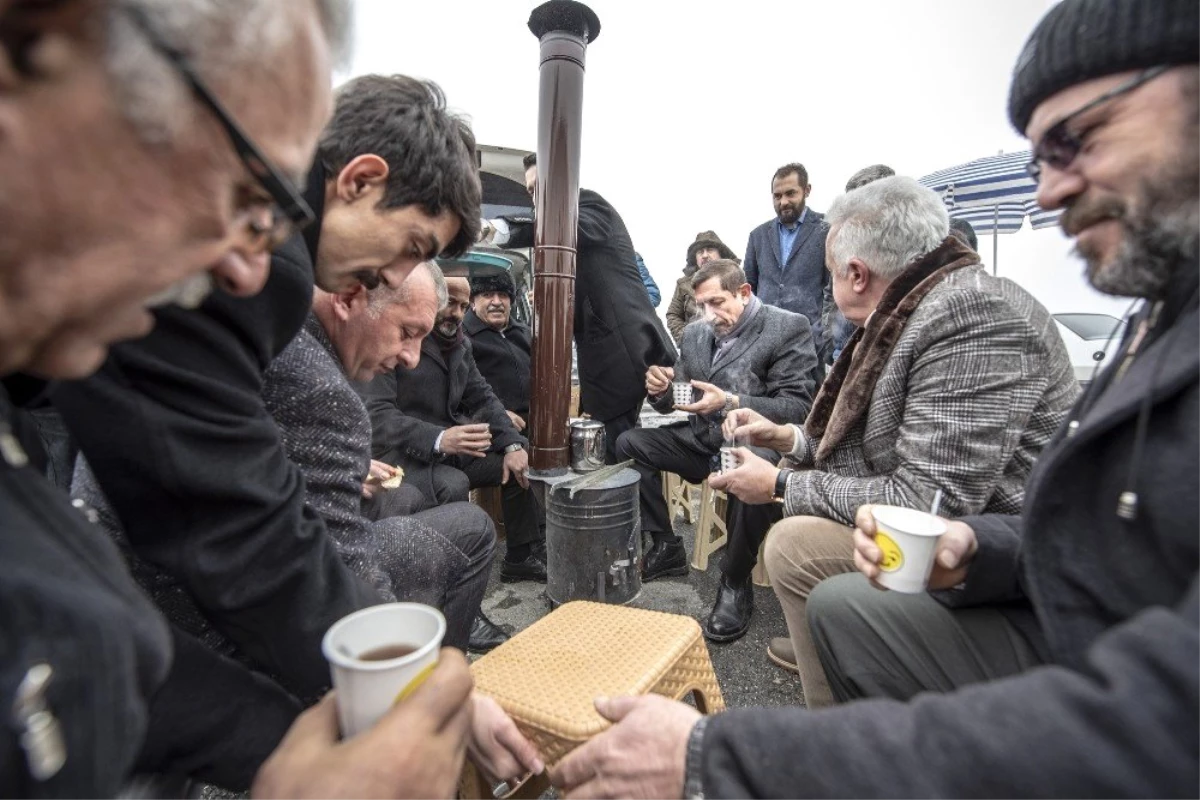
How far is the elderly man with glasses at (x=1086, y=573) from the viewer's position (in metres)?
0.60

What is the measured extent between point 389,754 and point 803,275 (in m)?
5.13

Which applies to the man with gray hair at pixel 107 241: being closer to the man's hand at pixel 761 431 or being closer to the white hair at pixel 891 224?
the white hair at pixel 891 224

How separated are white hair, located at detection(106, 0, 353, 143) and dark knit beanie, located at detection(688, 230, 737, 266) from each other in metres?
6.13

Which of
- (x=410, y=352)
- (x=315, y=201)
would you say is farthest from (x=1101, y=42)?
(x=410, y=352)

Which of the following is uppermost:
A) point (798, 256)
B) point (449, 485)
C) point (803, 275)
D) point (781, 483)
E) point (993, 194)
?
point (993, 194)

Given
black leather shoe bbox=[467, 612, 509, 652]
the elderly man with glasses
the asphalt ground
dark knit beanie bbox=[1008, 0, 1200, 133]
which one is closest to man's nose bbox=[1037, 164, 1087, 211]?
the elderly man with glasses

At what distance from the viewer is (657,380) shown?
388cm

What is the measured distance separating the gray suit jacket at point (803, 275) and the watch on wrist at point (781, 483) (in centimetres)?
310

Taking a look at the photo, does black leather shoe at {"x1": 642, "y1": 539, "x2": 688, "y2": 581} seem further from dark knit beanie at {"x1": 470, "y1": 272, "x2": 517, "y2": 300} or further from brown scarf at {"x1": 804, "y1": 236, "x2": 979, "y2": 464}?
dark knit beanie at {"x1": 470, "y1": 272, "x2": 517, "y2": 300}

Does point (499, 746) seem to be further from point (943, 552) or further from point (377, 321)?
point (377, 321)

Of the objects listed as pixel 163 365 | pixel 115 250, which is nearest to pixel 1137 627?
pixel 115 250

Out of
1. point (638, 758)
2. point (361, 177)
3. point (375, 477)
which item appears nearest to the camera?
point (638, 758)

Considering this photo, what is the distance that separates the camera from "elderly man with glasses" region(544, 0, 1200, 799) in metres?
0.60

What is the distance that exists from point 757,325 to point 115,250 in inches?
140
